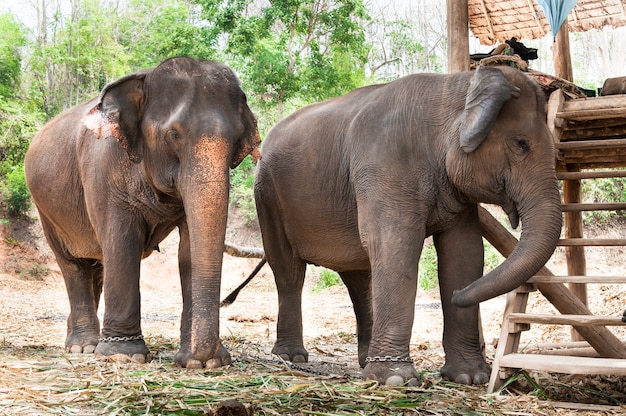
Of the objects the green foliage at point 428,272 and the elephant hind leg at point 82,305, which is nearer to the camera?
the elephant hind leg at point 82,305

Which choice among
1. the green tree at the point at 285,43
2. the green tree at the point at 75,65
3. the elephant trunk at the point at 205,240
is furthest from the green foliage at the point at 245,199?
the elephant trunk at the point at 205,240

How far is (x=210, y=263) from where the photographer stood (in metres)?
4.79

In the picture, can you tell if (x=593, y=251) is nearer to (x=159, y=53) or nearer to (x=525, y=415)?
(x=159, y=53)

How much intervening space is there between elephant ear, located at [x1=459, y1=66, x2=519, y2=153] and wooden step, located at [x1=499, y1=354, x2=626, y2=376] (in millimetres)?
1165

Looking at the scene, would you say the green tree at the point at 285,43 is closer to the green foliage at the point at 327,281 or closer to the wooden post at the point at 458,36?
the green foliage at the point at 327,281

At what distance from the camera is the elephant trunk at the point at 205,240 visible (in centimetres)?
477

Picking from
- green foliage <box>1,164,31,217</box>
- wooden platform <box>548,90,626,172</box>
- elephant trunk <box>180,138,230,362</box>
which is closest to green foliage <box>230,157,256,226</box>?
green foliage <box>1,164,31,217</box>

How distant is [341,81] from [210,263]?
15105 millimetres

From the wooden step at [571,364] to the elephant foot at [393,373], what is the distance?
1.72 ft

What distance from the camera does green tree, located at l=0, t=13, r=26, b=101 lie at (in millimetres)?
21062

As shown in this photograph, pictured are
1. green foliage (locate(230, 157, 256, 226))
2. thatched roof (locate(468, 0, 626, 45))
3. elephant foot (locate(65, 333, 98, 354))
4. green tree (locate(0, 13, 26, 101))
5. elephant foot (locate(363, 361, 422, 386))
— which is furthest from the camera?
green foliage (locate(230, 157, 256, 226))

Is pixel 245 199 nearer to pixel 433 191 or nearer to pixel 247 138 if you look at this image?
pixel 247 138

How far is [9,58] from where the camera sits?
2108 cm

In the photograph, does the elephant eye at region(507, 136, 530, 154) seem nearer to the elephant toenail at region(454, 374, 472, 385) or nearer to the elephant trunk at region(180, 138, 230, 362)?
the elephant toenail at region(454, 374, 472, 385)
